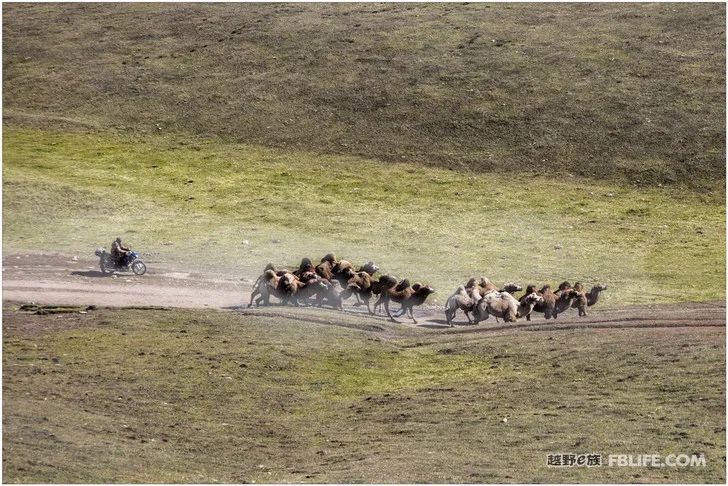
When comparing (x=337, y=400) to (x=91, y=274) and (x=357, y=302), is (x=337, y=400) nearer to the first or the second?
(x=357, y=302)

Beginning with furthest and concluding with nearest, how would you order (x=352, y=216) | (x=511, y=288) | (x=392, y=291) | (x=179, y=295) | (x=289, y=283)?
(x=352, y=216)
(x=511, y=288)
(x=179, y=295)
(x=392, y=291)
(x=289, y=283)

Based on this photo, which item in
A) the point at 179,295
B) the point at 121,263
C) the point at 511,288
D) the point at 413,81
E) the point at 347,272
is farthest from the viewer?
the point at 413,81

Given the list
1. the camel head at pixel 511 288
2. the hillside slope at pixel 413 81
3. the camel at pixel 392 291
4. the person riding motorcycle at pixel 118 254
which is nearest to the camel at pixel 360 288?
the camel at pixel 392 291

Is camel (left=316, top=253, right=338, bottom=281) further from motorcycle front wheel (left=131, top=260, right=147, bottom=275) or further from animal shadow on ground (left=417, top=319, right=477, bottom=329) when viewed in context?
motorcycle front wheel (left=131, top=260, right=147, bottom=275)

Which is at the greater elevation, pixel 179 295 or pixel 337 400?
pixel 179 295

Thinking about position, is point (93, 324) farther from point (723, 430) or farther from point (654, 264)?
point (654, 264)

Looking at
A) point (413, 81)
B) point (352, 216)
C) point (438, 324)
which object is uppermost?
point (413, 81)

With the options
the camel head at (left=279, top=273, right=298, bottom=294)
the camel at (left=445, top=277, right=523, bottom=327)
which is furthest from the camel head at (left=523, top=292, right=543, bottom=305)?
the camel head at (left=279, top=273, right=298, bottom=294)

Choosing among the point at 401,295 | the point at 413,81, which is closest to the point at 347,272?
the point at 401,295
